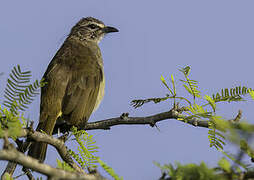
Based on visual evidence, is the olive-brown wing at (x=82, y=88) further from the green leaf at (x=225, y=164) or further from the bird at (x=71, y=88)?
the green leaf at (x=225, y=164)

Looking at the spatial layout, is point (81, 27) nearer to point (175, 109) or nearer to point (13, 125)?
point (175, 109)

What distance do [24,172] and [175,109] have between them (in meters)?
1.61

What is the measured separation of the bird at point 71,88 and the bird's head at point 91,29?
32.7 inches

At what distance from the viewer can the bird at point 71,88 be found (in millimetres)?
5559

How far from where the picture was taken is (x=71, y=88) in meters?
6.17

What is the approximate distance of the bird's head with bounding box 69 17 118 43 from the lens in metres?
8.72

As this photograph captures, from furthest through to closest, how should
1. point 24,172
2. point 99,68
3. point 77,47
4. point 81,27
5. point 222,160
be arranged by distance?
point 81,27
point 77,47
point 99,68
point 24,172
point 222,160

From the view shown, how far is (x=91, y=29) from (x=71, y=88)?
2966mm

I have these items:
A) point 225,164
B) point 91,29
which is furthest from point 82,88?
point 225,164

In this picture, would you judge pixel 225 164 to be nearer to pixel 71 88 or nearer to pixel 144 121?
pixel 144 121

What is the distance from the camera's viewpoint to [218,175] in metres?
1.73

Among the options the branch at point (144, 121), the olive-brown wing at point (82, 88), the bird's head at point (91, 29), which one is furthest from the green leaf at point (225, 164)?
the bird's head at point (91, 29)

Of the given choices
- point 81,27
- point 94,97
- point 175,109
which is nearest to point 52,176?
point 175,109

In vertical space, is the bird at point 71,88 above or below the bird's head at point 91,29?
below
